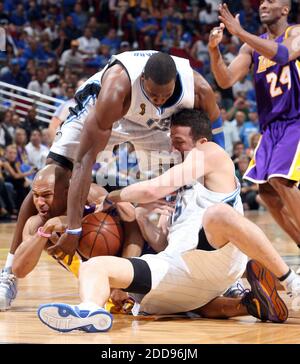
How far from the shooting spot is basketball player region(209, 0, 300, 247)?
597 cm

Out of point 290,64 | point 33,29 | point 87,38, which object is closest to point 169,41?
point 87,38

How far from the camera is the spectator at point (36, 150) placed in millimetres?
12094

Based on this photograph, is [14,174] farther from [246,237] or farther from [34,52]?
[246,237]

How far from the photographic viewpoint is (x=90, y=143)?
4715 mm

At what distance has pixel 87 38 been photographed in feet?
52.9

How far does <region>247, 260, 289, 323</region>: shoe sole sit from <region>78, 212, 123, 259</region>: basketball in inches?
34.6

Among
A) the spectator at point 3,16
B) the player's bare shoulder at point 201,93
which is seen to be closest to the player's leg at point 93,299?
the player's bare shoulder at point 201,93

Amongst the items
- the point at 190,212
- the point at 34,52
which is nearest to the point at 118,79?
the point at 190,212

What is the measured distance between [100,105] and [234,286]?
1302 mm

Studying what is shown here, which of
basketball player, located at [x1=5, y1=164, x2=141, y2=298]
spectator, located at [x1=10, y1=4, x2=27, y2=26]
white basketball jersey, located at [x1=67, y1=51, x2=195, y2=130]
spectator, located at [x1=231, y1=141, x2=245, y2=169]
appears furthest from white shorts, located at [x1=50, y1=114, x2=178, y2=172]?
spectator, located at [x1=10, y1=4, x2=27, y2=26]

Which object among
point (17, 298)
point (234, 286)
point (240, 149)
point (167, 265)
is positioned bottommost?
point (240, 149)

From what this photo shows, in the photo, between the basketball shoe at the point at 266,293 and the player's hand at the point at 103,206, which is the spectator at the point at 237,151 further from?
the basketball shoe at the point at 266,293

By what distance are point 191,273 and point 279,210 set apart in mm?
2255
